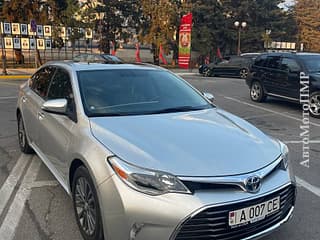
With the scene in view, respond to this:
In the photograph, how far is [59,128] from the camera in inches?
136

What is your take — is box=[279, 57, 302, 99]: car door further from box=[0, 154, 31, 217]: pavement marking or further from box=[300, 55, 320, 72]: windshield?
box=[0, 154, 31, 217]: pavement marking

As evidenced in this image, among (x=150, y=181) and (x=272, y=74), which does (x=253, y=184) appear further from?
(x=272, y=74)

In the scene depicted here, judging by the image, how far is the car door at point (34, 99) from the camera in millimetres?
4328

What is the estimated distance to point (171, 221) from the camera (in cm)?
223

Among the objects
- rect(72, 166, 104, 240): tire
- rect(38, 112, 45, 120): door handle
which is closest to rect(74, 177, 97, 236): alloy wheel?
rect(72, 166, 104, 240): tire

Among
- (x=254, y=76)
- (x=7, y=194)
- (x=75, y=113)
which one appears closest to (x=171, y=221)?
(x=75, y=113)

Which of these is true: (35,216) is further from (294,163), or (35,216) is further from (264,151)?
(294,163)

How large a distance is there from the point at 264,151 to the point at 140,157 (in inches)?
41.3

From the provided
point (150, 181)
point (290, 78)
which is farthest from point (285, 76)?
point (150, 181)

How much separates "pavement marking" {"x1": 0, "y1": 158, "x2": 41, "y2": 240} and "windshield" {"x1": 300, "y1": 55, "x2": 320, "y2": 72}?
24.5ft

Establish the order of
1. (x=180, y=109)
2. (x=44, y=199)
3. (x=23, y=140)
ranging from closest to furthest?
(x=180, y=109), (x=44, y=199), (x=23, y=140)

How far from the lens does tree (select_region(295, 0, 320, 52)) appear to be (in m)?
43.5

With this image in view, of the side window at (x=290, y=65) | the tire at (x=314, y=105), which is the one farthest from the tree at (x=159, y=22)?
the tire at (x=314, y=105)

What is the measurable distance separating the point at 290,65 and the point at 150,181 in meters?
8.45
